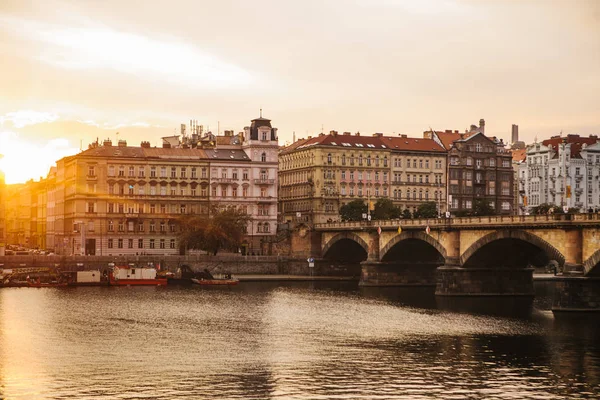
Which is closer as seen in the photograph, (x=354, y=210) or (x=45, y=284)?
(x=45, y=284)

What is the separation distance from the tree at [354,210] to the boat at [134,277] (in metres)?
52.4

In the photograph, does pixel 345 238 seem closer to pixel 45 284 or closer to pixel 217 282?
pixel 217 282

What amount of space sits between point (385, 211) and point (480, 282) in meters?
62.5

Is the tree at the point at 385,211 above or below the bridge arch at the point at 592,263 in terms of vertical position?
above

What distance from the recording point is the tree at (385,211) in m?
191

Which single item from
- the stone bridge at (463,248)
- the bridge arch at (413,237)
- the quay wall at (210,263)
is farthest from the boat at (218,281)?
the bridge arch at (413,237)

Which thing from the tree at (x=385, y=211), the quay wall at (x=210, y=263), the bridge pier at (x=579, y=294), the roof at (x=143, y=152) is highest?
the roof at (x=143, y=152)

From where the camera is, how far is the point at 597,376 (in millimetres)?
69750

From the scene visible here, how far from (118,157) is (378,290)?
2362 inches

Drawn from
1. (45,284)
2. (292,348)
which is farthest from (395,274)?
(292,348)

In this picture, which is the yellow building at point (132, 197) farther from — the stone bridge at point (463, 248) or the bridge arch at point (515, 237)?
the bridge arch at point (515, 237)

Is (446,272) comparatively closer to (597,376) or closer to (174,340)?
(174,340)

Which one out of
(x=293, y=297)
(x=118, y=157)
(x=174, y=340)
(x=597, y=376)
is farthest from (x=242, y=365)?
(x=118, y=157)

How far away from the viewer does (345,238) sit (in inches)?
6649
